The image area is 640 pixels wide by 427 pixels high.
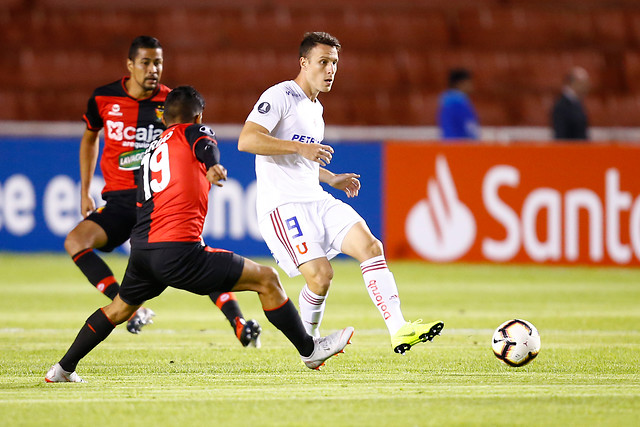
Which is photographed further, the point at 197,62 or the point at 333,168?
the point at 197,62

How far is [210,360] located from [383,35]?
1242 cm

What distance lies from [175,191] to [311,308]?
1.35 metres

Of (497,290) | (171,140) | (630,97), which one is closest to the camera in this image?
(171,140)

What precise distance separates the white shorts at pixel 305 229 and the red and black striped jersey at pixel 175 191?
74 cm

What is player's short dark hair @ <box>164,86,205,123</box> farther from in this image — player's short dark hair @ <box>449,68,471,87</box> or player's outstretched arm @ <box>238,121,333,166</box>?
player's short dark hair @ <box>449,68,471,87</box>

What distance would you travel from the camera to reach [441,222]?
1295 cm

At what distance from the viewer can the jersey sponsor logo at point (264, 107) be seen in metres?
6.19

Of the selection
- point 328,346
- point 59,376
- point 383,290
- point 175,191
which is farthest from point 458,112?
point 59,376

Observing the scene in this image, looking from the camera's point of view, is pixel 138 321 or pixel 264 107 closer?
pixel 264 107

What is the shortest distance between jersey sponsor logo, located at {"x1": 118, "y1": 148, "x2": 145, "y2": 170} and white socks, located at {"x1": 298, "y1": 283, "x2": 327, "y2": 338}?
1815 mm

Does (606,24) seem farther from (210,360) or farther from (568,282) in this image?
(210,360)

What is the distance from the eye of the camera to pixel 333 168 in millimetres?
13492

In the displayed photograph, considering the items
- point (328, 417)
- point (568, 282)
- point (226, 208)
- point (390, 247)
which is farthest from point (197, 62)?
point (328, 417)

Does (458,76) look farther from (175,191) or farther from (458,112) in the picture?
(175,191)
